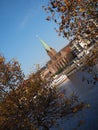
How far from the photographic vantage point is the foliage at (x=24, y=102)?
25.2m

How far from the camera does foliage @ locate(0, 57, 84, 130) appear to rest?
25.2 meters

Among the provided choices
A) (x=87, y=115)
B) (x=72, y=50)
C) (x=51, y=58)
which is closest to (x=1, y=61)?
(x=87, y=115)

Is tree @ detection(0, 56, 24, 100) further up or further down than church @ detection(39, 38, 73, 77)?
further down

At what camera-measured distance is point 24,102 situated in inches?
1022

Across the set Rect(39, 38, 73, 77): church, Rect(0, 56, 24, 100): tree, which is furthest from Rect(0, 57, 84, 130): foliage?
Rect(39, 38, 73, 77): church

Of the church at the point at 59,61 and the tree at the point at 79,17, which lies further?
the church at the point at 59,61

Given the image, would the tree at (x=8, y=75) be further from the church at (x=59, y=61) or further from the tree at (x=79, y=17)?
the church at (x=59, y=61)

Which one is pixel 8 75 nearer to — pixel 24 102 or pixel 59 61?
pixel 24 102

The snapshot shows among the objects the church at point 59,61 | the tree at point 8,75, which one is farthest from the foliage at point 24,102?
the church at point 59,61

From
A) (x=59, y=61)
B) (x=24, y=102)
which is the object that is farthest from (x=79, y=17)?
(x=59, y=61)

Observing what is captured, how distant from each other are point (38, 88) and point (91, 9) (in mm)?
13051

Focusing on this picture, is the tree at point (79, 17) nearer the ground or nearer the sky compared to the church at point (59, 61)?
nearer the ground

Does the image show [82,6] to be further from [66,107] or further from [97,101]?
[97,101]

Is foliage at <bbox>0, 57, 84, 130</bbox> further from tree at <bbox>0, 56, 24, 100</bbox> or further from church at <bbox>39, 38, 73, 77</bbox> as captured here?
church at <bbox>39, 38, 73, 77</bbox>
